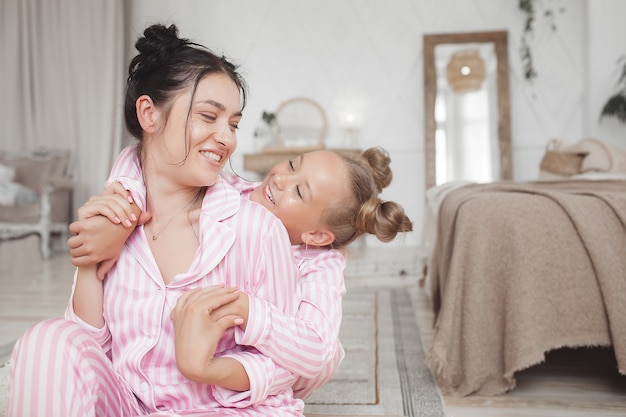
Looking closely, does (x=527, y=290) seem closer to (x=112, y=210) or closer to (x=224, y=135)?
(x=224, y=135)

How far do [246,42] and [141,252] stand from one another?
5024 millimetres

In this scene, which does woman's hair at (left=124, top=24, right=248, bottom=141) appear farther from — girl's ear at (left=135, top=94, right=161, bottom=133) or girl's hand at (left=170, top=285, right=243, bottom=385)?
girl's hand at (left=170, top=285, right=243, bottom=385)

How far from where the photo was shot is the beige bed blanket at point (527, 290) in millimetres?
1514

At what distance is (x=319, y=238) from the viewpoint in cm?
119

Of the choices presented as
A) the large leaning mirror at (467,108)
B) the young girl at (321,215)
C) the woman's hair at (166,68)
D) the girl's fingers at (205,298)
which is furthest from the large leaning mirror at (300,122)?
the girl's fingers at (205,298)

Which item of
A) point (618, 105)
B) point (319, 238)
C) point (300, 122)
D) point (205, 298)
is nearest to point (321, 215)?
point (319, 238)

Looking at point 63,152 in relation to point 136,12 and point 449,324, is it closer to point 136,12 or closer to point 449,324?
point 136,12

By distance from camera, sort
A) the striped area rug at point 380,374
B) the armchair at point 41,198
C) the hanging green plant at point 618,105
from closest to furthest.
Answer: the striped area rug at point 380,374 < the hanging green plant at point 618,105 < the armchair at point 41,198

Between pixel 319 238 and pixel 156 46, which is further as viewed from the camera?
pixel 319 238

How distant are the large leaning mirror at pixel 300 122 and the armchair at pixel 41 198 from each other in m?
2.06

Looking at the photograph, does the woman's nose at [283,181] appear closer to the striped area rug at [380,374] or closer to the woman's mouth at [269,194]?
the woman's mouth at [269,194]

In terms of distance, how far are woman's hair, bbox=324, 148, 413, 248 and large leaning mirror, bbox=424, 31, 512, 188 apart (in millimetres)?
4082

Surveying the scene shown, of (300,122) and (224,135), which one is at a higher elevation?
(300,122)

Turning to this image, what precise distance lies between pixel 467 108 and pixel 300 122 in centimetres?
160
